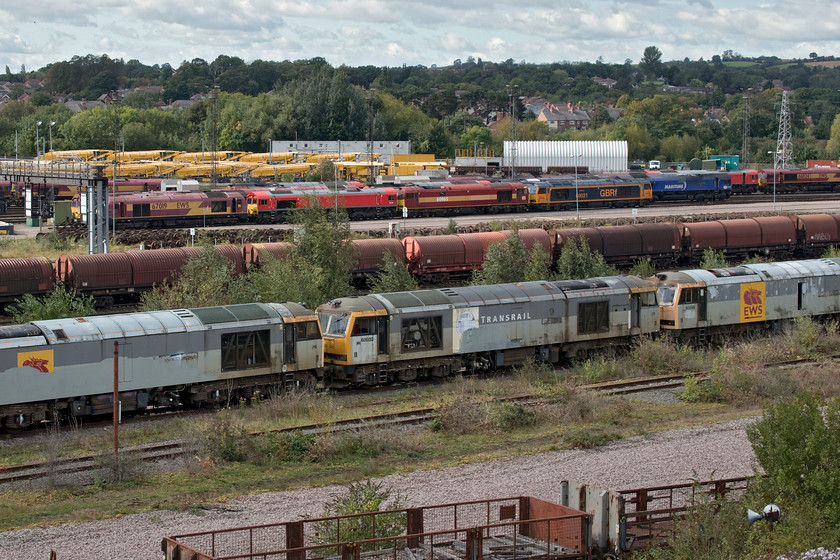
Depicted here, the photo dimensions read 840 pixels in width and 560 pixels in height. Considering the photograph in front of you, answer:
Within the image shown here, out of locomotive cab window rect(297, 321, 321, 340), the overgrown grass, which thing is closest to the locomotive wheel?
locomotive cab window rect(297, 321, 321, 340)

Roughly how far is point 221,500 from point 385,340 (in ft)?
37.8

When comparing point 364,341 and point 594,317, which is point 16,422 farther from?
point 594,317

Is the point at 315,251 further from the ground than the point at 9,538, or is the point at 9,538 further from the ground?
the point at 315,251

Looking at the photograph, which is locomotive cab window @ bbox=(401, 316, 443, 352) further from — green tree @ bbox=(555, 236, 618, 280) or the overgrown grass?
the overgrown grass

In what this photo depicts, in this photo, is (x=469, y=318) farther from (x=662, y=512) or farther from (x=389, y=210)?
(x=389, y=210)

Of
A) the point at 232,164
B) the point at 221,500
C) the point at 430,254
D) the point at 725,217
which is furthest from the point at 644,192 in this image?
the point at 221,500

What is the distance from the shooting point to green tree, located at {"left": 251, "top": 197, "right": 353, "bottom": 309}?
116 ft

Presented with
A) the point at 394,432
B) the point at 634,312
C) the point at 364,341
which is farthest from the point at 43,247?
the point at 394,432

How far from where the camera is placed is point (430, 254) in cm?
4806

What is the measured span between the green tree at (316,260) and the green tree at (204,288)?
2.56 feet

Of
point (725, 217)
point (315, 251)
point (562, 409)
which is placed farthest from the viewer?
point (725, 217)

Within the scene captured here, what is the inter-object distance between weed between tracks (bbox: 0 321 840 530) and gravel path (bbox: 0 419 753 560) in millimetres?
664

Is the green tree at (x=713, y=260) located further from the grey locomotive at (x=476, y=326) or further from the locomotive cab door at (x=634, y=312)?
the locomotive cab door at (x=634, y=312)

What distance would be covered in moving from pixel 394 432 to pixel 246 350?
6.08 metres
